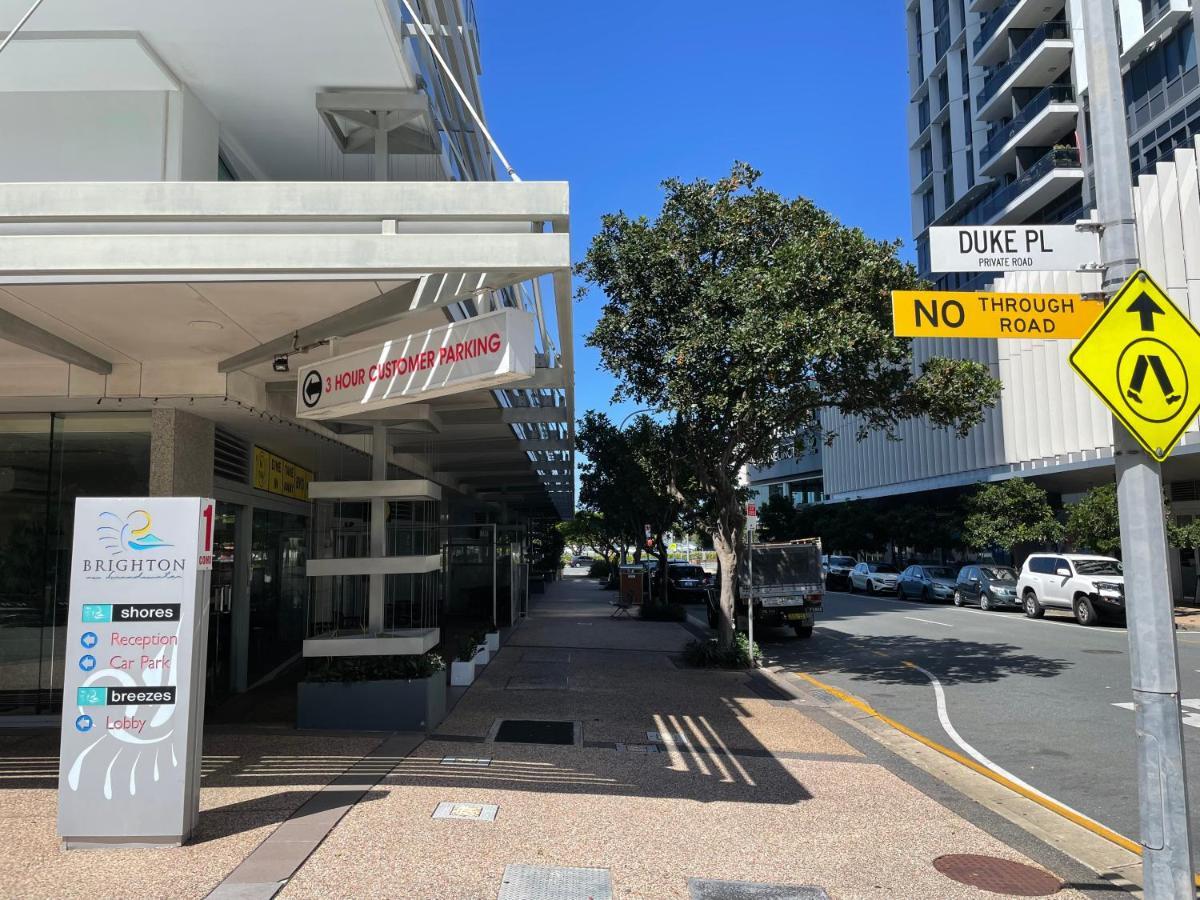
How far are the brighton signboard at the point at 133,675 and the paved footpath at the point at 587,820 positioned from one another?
0.87ft

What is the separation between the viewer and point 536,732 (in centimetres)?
939

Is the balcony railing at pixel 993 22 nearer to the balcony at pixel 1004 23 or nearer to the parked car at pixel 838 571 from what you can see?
the balcony at pixel 1004 23

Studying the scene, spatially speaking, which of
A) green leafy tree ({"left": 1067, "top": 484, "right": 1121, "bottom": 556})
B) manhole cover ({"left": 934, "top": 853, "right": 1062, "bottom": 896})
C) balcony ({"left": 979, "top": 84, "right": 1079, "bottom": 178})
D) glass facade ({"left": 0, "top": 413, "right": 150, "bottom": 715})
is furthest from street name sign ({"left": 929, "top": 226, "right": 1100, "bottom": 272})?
balcony ({"left": 979, "top": 84, "right": 1079, "bottom": 178})

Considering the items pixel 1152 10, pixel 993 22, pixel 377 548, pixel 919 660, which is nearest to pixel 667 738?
pixel 377 548

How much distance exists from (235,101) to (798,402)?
28.6ft

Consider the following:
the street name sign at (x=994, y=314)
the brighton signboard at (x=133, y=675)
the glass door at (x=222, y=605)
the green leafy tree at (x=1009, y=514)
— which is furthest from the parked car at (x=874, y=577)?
the brighton signboard at (x=133, y=675)

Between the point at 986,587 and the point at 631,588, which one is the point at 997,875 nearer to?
the point at 631,588

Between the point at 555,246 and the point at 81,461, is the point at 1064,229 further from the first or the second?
the point at 81,461

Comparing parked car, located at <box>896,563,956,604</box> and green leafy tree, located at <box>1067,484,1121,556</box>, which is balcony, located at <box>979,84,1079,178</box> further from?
green leafy tree, located at <box>1067,484,1121,556</box>

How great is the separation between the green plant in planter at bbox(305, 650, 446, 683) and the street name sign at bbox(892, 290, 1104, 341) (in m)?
6.57

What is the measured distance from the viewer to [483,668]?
14250 millimetres

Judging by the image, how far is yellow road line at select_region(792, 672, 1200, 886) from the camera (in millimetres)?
6246

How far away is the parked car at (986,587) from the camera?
26516mm

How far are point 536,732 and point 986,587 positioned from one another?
22012 mm
